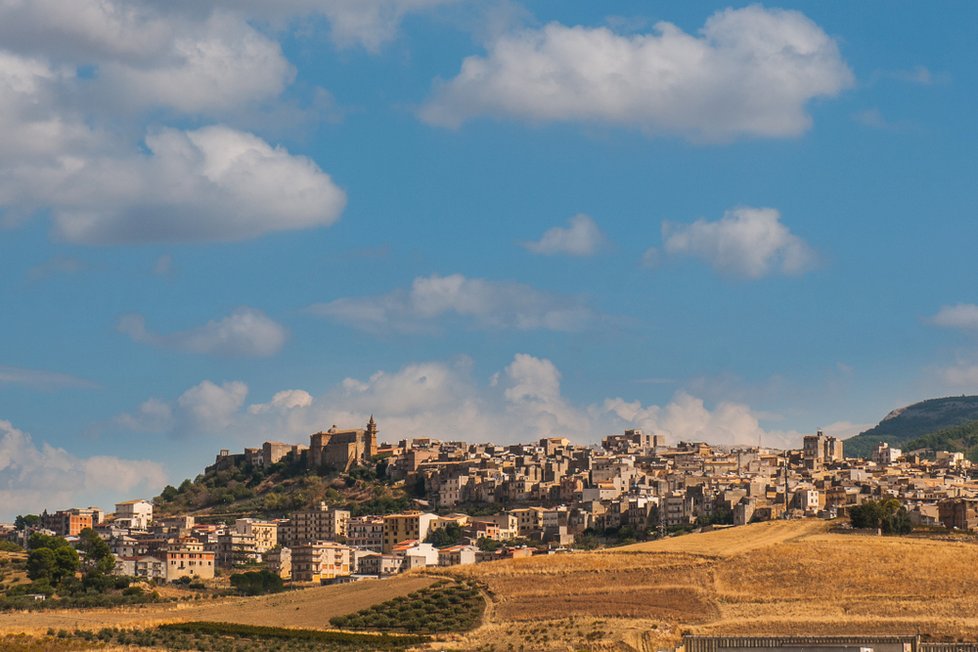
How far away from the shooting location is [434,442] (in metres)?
179

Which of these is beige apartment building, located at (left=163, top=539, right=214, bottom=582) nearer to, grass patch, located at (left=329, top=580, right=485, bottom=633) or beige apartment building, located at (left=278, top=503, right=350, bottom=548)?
beige apartment building, located at (left=278, top=503, right=350, bottom=548)

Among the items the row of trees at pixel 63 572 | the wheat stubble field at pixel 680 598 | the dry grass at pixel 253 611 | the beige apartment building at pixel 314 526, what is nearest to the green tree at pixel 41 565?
the row of trees at pixel 63 572

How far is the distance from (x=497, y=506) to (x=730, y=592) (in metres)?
69.3

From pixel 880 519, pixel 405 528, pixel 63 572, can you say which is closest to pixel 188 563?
pixel 63 572

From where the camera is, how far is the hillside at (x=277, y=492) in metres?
151

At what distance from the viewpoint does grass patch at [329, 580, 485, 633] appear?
7000 cm

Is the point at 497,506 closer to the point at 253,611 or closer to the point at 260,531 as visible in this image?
the point at 260,531

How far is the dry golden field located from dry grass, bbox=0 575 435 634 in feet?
16.1

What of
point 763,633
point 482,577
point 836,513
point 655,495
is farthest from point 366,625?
point 655,495

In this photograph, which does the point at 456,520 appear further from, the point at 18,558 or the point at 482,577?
the point at 482,577

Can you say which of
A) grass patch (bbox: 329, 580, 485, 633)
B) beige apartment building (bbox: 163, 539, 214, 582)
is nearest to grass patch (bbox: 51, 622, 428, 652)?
grass patch (bbox: 329, 580, 485, 633)

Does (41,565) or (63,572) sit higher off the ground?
(41,565)

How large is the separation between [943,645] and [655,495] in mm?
77705

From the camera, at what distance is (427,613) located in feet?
238
